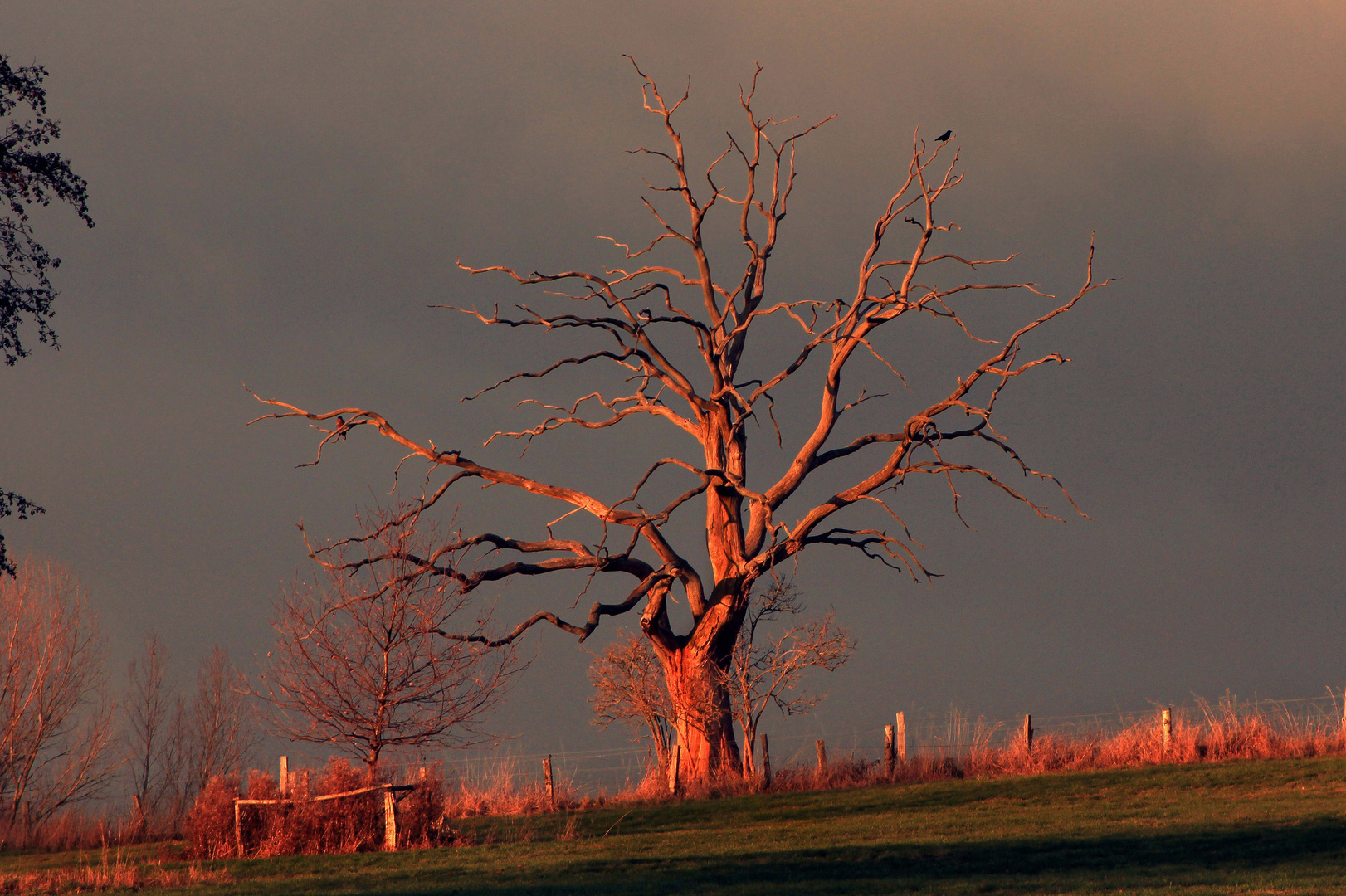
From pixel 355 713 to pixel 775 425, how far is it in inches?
486

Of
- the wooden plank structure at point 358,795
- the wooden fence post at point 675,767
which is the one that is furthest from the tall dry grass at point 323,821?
the wooden fence post at point 675,767

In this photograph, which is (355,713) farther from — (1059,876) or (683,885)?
(1059,876)

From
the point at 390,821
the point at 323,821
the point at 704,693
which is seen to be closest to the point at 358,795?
the point at 323,821

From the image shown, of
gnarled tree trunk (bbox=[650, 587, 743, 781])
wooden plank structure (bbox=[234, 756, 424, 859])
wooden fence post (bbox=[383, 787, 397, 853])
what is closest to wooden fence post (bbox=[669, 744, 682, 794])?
gnarled tree trunk (bbox=[650, 587, 743, 781])

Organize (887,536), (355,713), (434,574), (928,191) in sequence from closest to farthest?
(355,713)
(434,574)
(887,536)
(928,191)

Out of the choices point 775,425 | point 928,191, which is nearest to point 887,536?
point 775,425

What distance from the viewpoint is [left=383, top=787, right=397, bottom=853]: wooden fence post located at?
64.3 feet

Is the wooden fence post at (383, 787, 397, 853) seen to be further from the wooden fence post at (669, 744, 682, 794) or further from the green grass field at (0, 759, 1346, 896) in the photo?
the wooden fence post at (669, 744, 682, 794)

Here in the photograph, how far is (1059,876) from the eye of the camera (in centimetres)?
1398

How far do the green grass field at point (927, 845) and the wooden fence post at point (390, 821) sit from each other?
878 millimetres

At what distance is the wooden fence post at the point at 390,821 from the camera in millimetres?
19603

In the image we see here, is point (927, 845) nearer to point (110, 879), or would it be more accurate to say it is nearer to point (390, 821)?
point (390, 821)

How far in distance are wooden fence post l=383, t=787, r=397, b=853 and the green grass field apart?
88 cm

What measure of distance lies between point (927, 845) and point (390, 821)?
8.59 m
